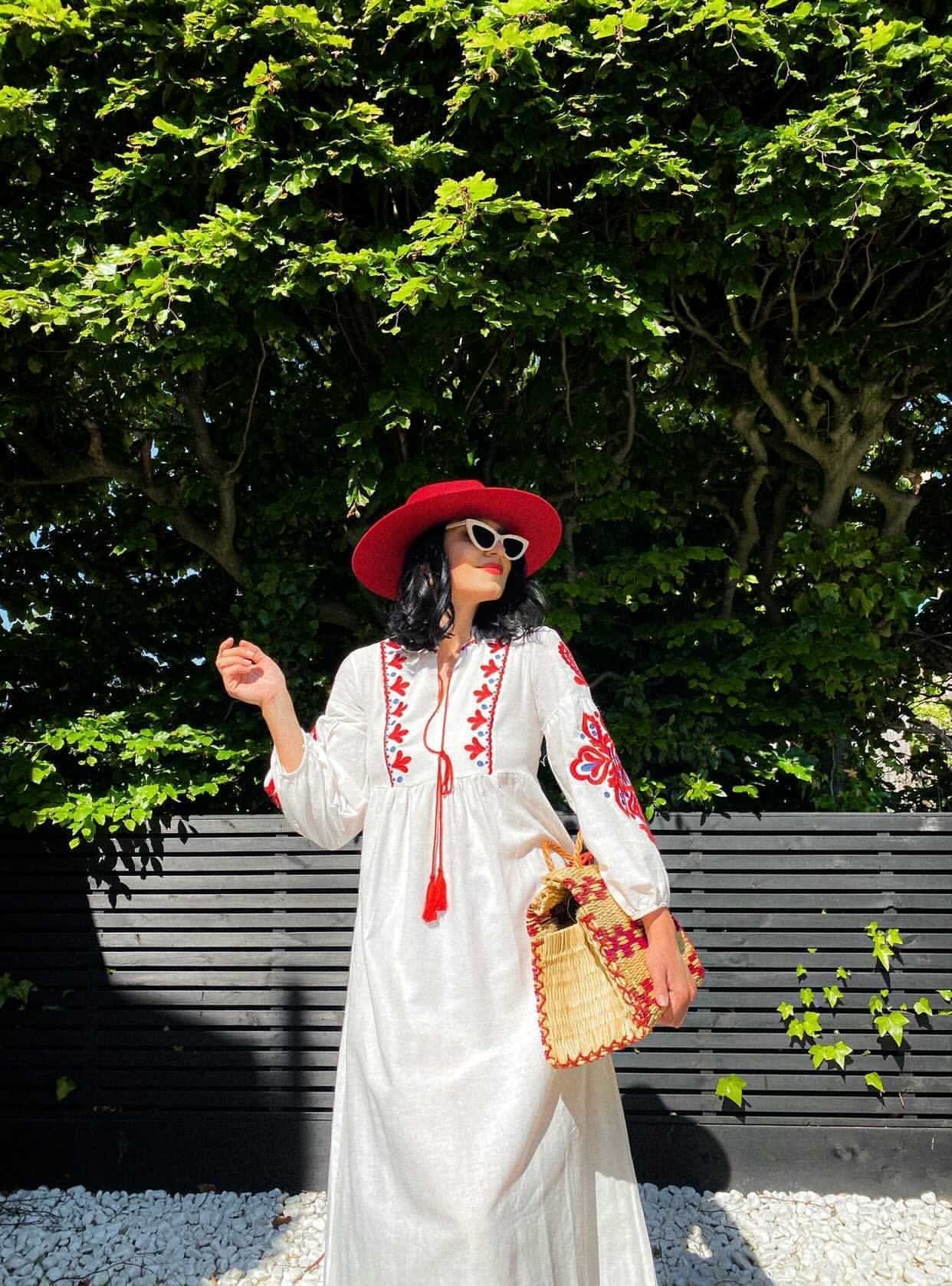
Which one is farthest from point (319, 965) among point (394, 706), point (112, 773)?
point (394, 706)

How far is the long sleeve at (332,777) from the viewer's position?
2.07 meters

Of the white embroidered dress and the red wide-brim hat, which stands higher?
the red wide-brim hat

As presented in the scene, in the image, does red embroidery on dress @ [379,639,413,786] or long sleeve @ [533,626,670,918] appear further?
red embroidery on dress @ [379,639,413,786]

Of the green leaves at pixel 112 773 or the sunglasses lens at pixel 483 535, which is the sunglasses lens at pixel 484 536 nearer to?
the sunglasses lens at pixel 483 535

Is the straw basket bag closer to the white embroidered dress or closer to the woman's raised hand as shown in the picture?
the white embroidered dress

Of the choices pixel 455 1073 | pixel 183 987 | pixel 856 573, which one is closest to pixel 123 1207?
pixel 183 987

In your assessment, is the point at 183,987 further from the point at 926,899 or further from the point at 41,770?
the point at 926,899

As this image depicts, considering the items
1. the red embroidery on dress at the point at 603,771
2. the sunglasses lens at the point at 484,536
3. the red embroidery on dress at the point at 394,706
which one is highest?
the sunglasses lens at the point at 484,536

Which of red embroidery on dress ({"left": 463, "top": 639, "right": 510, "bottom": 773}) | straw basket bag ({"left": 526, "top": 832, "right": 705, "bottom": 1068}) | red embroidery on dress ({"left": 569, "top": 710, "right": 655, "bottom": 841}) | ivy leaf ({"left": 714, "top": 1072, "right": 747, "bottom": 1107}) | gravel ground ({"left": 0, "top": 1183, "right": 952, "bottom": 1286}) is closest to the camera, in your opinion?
straw basket bag ({"left": 526, "top": 832, "right": 705, "bottom": 1068})

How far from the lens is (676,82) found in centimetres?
345

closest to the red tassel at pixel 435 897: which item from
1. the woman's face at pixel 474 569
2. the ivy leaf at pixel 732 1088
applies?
the woman's face at pixel 474 569

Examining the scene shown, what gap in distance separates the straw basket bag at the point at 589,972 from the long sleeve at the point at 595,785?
5cm

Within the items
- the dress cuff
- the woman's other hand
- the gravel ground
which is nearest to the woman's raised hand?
the dress cuff

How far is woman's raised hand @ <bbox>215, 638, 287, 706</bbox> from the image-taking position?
2.01 metres
